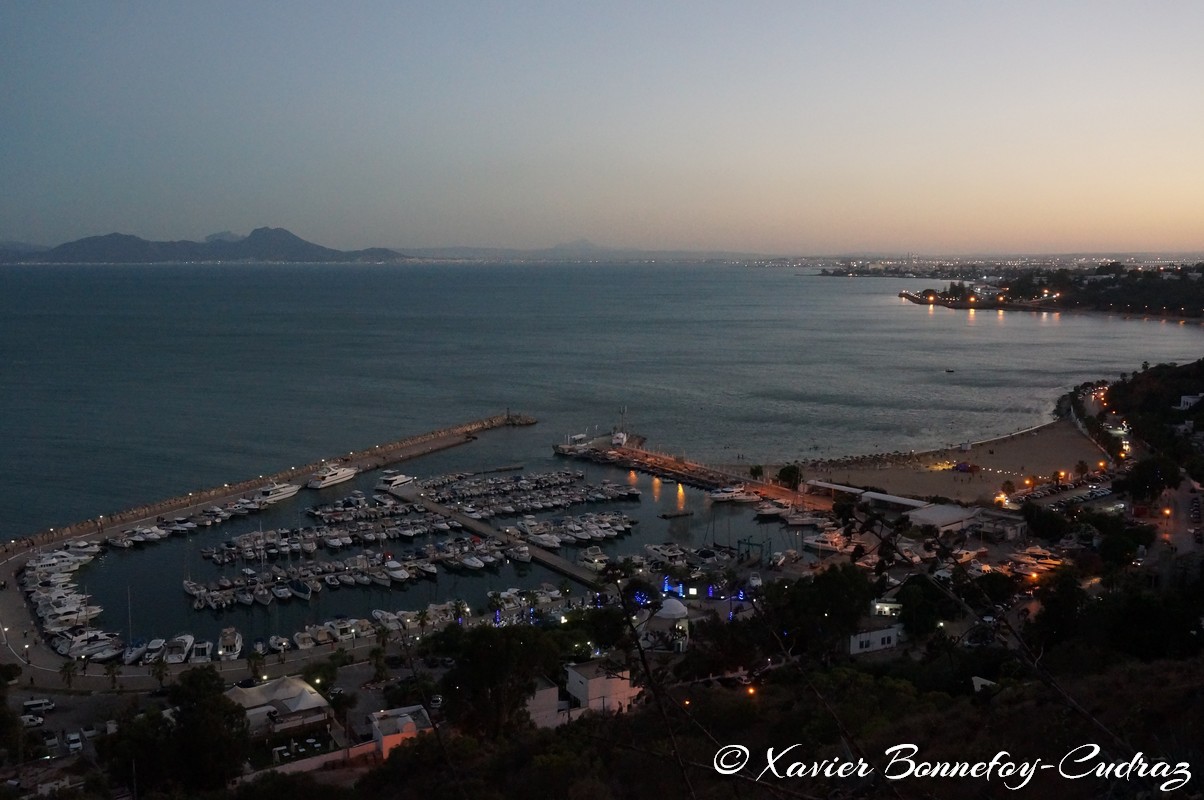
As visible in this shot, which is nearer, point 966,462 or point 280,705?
point 280,705

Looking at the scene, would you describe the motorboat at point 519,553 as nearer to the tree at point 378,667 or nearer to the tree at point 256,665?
the tree at point 378,667

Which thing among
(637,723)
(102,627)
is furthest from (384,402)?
(637,723)

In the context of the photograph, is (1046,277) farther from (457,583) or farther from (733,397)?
(457,583)

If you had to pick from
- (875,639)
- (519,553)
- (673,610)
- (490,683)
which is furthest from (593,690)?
(519,553)

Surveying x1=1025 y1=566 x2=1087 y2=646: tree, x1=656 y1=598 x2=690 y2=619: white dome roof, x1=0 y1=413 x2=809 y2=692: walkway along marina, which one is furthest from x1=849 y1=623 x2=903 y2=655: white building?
x1=0 y1=413 x2=809 y2=692: walkway along marina

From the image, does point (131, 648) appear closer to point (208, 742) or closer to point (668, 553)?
point (208, 742)
